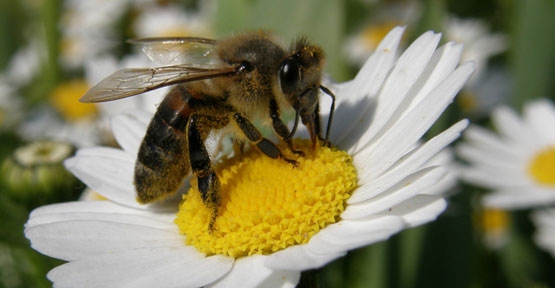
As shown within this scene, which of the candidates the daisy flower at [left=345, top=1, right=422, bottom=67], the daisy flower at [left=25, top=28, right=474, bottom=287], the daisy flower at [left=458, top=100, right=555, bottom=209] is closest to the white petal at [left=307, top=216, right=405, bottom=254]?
the daisy flower at [left=25, top=28, right=474, bottom=287]

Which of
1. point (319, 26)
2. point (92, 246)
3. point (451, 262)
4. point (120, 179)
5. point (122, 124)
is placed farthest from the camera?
point (319, 26)

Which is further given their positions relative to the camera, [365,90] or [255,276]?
[365,90]

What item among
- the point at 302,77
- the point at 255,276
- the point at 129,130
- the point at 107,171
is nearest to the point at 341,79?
the point at 129,130

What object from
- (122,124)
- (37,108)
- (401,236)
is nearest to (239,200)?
(122,124)

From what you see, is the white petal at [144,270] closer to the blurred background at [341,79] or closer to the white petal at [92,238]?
the white petal at [92,238]

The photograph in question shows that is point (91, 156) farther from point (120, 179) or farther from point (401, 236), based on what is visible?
point (401, 236)

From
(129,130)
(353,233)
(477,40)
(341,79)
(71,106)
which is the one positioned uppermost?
(353,233)

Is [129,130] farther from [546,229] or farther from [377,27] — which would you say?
[377,27]
